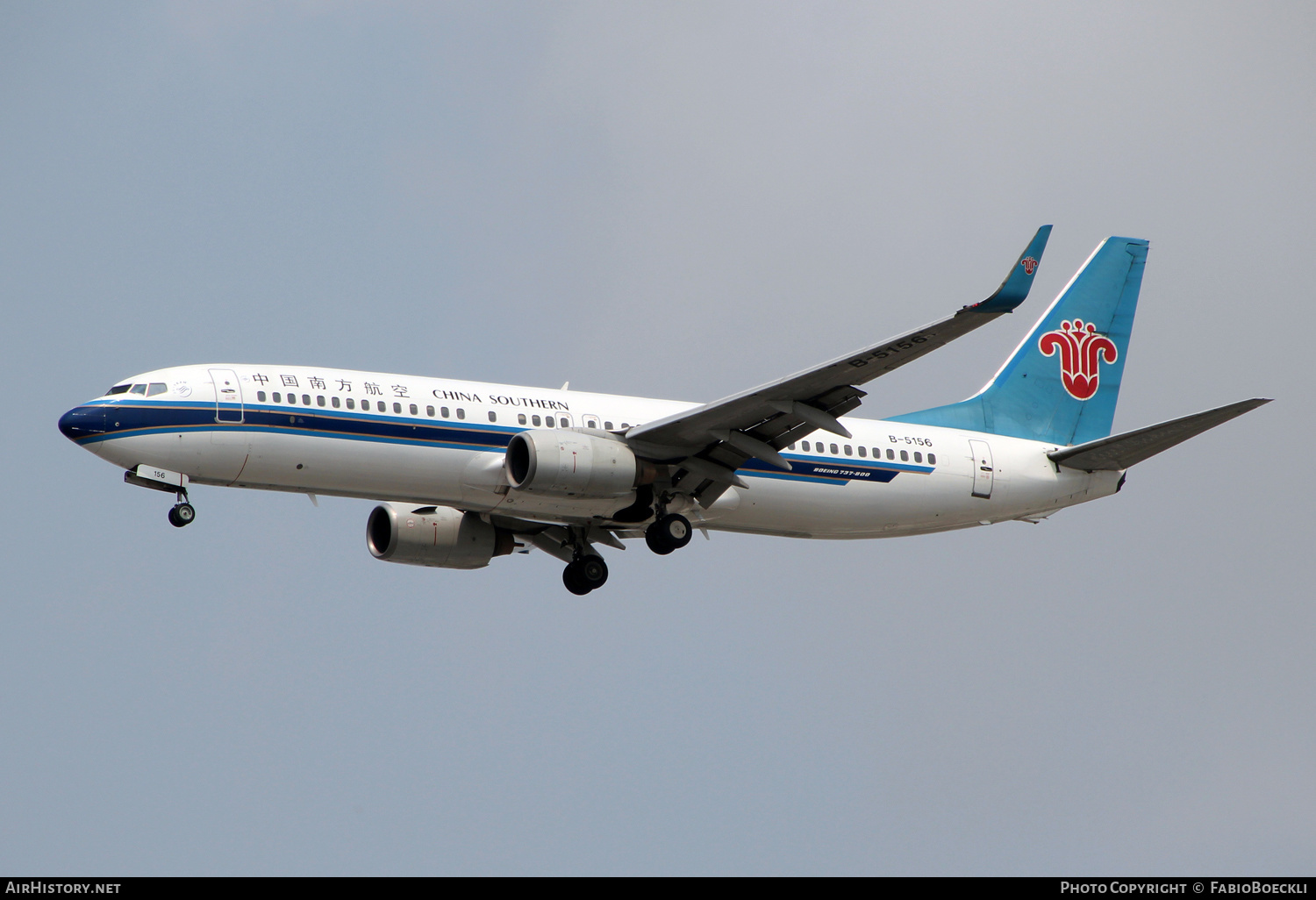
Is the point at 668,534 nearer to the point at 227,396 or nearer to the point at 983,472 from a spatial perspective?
the point at 983,472

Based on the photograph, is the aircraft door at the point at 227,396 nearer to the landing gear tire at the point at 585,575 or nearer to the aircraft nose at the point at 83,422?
the aircraft nose at the point at 83,422

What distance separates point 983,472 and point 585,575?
10.2 metres

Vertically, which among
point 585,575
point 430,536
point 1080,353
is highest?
point 1080,353

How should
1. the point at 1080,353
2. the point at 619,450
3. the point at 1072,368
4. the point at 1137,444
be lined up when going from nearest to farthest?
the point at 619,450 → the point at 1137,444 → the point at 1072,368 → the point at 1080,353

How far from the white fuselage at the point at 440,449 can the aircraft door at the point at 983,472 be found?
0.04m

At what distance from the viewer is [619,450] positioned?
3403cm

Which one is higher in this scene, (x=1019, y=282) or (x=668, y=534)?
(x=1019, y=282)

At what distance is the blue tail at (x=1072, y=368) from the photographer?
41.3 m

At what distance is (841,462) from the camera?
123 feet

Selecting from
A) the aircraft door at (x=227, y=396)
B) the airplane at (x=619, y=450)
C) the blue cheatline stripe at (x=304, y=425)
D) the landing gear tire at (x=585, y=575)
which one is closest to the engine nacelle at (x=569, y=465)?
the airplane at (x=619, y=450)

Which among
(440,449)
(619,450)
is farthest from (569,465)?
(440,449)

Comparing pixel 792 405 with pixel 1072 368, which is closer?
pixel 792 405

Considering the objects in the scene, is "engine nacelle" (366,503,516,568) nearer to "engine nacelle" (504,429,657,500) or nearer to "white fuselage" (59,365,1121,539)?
"white fuselage" (59,365,1121,539)

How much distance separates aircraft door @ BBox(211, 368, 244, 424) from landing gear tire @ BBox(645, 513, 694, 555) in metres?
9.49
